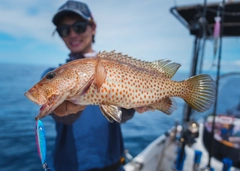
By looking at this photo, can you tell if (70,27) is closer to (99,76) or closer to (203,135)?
(99,76)

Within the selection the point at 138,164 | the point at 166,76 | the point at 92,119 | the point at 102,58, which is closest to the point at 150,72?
the point at 166,76

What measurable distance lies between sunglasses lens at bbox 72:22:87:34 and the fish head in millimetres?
2015

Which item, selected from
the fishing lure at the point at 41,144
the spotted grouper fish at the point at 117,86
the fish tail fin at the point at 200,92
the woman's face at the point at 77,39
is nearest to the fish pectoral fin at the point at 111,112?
the spotted grouper fish at the point at 117,86

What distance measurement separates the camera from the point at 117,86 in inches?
70.7

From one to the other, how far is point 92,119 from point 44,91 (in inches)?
68.4

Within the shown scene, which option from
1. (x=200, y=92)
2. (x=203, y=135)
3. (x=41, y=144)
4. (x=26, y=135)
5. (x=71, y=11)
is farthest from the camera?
(x=26, y=135)

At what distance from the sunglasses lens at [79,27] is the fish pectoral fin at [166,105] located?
2.43 m

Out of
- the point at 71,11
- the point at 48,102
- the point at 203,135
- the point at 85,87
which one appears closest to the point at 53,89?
the point at 48,102

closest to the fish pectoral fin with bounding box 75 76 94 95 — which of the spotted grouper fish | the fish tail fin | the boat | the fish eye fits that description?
the spotted grouper fish

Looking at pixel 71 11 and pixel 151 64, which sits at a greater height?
pixel 71 11

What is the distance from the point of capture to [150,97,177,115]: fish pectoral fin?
6.42 ft

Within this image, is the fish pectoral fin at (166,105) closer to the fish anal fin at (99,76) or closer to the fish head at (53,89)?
the fish anal fin at (99,76)

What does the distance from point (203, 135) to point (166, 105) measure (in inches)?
161

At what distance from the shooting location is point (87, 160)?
3.03m
